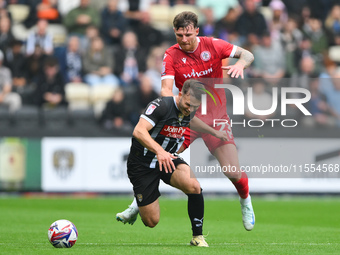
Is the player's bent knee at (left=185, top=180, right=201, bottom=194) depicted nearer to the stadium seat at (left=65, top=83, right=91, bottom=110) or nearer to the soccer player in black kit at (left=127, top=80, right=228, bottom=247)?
the soccer player in black kit at (left=127, top=80, right=228, bottom=247)

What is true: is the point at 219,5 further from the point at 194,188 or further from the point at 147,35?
the point at 194,188

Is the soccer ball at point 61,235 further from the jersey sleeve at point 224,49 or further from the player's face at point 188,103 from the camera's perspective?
the jersey sleeve at point 224,49

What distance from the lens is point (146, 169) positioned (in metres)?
8.92

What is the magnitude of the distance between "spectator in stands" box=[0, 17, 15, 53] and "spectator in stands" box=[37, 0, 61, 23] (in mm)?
1105

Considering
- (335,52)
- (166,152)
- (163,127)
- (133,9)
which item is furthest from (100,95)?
(166,152)

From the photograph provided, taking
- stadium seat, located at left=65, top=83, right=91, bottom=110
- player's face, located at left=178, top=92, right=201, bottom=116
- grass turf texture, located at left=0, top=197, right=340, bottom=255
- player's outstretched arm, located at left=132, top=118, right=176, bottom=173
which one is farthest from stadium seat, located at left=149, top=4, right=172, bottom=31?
player's outstretched arm, located at left=132, top=118, right=176, bottom=173

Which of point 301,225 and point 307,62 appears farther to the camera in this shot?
point 307,62

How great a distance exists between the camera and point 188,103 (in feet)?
26.8

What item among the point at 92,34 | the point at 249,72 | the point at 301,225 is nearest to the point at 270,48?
the point at 249,72

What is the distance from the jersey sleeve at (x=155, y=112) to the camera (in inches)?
327

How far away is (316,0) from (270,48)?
361 cm

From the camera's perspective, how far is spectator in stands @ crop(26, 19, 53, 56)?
1870 cm

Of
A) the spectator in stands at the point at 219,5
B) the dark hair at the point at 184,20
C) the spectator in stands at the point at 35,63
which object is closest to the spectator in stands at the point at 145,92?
the spectator in stands at the point at 35,63

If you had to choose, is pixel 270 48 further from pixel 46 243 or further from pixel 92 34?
pixel 46 243
